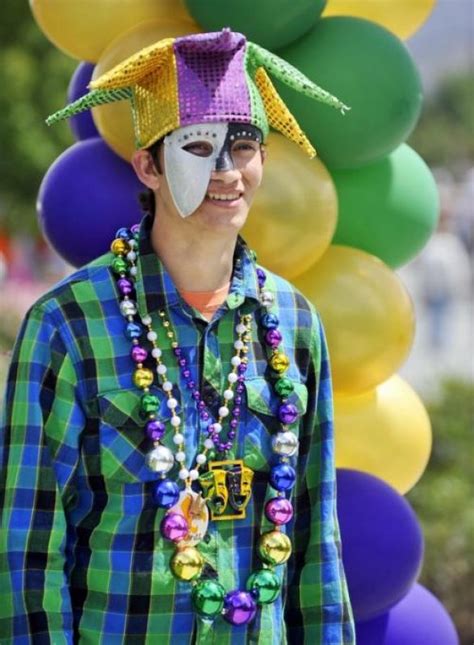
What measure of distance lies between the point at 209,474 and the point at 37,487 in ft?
1.12

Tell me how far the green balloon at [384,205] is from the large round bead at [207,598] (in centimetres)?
142

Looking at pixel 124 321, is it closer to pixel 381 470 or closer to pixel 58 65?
pixel 381 470

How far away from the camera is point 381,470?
11.9ft

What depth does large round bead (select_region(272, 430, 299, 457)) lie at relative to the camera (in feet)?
8.53

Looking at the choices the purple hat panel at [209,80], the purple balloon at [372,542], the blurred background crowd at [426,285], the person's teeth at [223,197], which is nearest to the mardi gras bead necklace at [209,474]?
the person's teeth at [223,197]

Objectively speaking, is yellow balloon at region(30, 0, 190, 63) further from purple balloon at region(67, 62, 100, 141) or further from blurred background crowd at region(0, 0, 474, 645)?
blurred background crowd at region(0, 0, 474, 645)

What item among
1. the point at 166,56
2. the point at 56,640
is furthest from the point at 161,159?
the point at 56,640

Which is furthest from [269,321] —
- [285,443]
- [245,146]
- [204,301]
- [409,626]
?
[409,626]

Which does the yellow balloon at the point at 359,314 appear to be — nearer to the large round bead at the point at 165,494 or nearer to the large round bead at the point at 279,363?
the large round bead at the point at 279,363

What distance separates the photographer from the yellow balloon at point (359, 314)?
347cm

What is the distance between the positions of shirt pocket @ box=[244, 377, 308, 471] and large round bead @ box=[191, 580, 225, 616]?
256 mm

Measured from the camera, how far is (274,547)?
2.58 meters

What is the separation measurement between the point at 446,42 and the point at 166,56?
70.9m

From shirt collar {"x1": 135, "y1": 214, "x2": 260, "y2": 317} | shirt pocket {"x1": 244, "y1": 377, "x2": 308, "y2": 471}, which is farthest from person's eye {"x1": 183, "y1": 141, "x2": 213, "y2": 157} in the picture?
shirt pocket {"x1": 244, "y1": 377, "x2": 308, "y2": 471}
